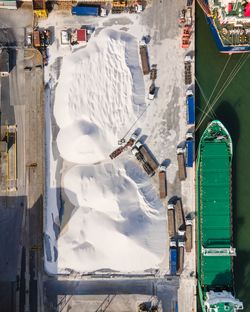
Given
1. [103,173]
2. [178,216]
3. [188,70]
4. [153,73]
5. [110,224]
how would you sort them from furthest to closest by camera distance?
[188,70] < [153,73] < [178,216] < [103,173] < [110,224]

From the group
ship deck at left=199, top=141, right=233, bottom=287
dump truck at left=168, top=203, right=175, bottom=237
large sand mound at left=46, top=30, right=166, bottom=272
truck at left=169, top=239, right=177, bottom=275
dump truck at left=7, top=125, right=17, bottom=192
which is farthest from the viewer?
dump truck at left=7, top=125, right=17, bottom=192

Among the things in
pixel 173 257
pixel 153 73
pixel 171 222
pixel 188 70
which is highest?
pixel 188 70

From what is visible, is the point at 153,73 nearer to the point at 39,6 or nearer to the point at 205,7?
the point at 205,7

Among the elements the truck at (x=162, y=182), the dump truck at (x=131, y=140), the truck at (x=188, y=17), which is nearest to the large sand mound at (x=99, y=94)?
the dump truck at (x=131, y=140)

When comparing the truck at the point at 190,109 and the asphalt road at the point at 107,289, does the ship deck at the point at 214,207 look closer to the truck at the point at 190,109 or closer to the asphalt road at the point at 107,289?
the truck at the point at 190,109

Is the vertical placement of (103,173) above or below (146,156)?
below

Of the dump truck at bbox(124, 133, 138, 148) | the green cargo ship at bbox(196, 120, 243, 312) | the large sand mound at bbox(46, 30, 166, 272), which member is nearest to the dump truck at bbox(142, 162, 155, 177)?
the large sand mound at bbox(46, 30, 166, 272)

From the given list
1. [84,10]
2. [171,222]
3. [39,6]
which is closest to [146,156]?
[171,222]

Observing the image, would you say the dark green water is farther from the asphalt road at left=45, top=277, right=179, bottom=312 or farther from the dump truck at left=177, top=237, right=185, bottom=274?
the asphalt road at left=45, top=277, right=179, bottom=312
